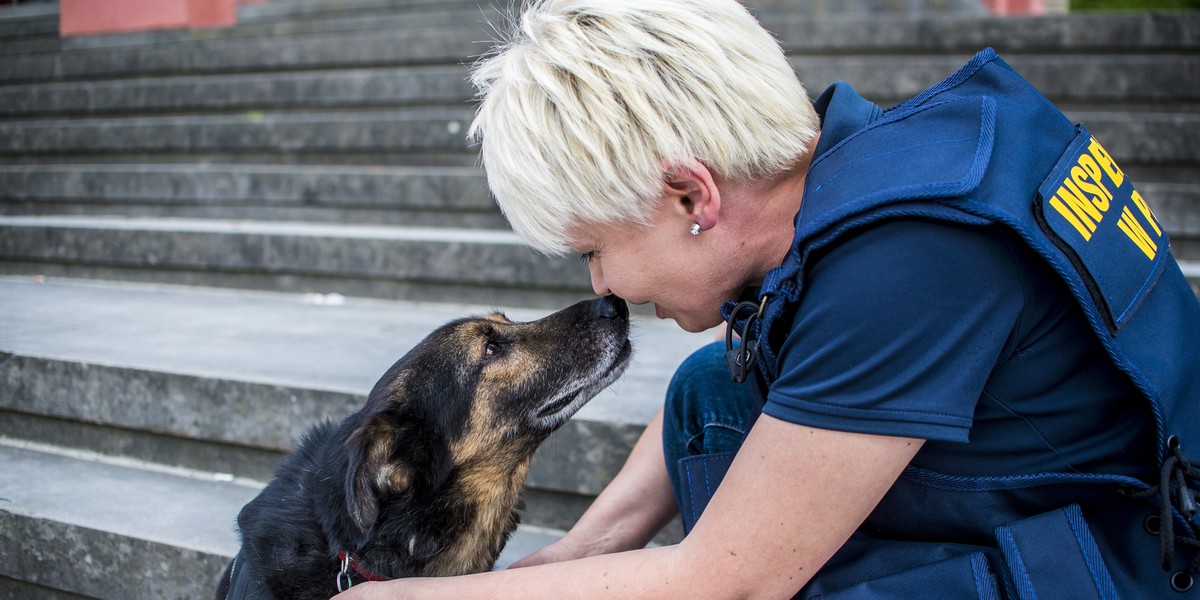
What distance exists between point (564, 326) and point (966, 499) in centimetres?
122

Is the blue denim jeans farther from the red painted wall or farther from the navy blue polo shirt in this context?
the red painted wall

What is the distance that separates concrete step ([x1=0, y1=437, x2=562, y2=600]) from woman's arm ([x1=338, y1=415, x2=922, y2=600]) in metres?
1.09

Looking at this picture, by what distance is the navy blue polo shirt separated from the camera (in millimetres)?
1318

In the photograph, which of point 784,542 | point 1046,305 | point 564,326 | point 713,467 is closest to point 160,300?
point 564,326

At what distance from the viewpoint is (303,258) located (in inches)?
191

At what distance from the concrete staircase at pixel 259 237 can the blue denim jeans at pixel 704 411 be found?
1.73ft

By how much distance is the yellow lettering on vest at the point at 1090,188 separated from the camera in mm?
1439

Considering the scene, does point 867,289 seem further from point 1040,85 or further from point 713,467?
point 1040,85

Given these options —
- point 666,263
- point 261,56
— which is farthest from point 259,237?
point 666,263

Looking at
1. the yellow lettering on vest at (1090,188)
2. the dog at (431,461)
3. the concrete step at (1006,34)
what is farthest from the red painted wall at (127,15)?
the yellow lettering on vest at (1090,188)

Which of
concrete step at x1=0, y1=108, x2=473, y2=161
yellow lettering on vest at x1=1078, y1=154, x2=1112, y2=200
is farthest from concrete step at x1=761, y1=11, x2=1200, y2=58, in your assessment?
yellow lettering on vest at x1=1078, y1=154, x2=1112, y2=200

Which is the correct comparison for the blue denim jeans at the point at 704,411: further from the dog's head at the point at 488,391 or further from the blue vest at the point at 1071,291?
the blue vest at the point at 1071,291

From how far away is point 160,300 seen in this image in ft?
15.8

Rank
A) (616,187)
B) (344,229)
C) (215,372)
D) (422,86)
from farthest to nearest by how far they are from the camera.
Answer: (422,86) < (344,229) < (215,372) < (616,187)
